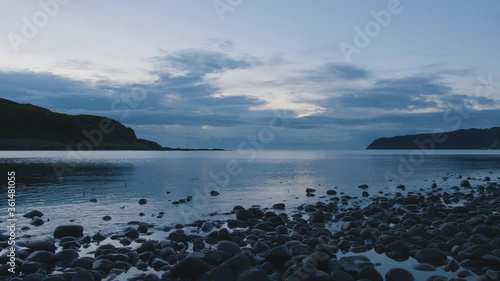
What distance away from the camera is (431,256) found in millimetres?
15422

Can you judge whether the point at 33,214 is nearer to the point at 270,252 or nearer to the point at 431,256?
the point at 270,252

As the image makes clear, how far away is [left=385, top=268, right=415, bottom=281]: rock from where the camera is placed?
13.0 metres

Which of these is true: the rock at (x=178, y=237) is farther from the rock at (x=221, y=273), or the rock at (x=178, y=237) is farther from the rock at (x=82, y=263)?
the rock at (x=221, y=273)

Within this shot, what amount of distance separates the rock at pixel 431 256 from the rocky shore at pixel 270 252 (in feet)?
0.10

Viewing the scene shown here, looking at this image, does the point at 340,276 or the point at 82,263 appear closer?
the point at 340,276

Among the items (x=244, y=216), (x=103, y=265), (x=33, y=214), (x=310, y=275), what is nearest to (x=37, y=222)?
(x=33, y=214)

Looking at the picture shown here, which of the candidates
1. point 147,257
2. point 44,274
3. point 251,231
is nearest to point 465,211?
point 251,231

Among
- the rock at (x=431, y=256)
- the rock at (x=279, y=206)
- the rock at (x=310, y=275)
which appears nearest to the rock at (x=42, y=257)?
the rock at (x=310, y=275)

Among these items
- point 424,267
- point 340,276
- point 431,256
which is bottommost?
point 424,267

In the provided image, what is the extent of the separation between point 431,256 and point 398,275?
3.16m

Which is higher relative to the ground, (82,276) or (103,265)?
(82,276)

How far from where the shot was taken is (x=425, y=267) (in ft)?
47.4

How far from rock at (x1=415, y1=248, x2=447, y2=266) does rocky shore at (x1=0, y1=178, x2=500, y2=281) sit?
3 cm

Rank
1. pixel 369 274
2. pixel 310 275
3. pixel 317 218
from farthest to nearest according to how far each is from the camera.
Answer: pixel 317 218 → pixel 369 274 → pixel 310 275
